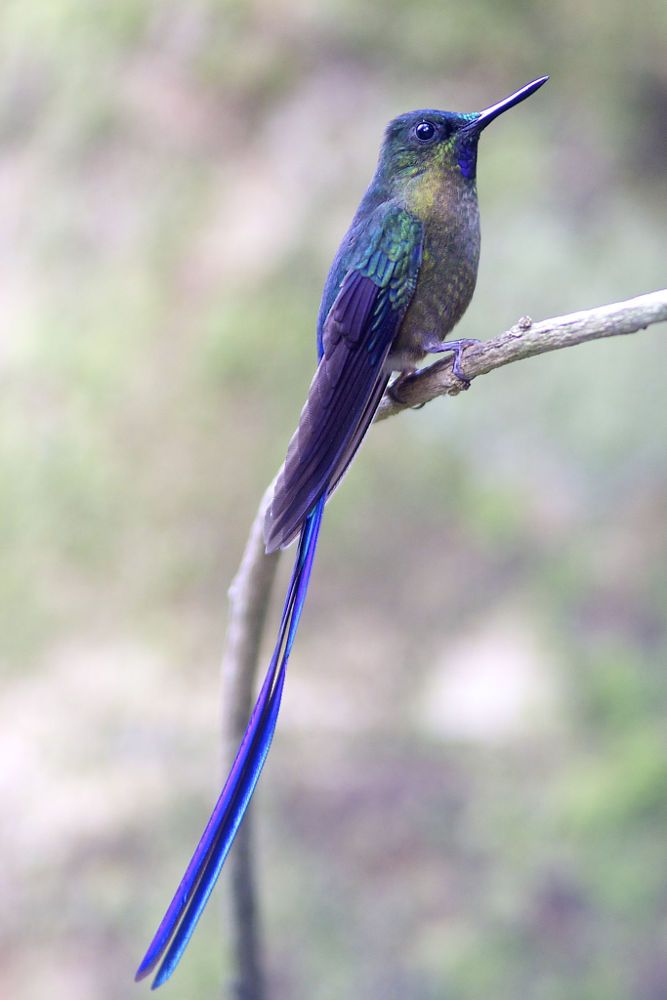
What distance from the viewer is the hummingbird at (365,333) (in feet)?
4.48

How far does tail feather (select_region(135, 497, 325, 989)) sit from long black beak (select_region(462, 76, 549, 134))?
706 millimetres

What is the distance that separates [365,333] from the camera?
1.64m

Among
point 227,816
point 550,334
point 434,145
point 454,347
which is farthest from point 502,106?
point 227,816

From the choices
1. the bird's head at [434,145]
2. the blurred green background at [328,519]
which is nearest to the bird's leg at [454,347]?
the bird's head at [434,145]

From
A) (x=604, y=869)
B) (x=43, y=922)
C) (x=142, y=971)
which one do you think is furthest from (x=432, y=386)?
(x=43, y=922)

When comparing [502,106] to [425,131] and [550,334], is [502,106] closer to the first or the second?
[425,131]

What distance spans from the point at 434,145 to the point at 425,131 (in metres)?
0.03

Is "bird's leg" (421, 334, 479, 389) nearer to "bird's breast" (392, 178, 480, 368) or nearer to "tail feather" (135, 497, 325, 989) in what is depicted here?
"bird's breast" (392, 178, 480, 368)

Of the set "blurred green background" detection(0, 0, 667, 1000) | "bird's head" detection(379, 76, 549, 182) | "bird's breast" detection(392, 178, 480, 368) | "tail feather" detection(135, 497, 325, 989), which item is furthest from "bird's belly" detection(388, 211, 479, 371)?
"blurred green background" detection(0, 0, 667, 1000)

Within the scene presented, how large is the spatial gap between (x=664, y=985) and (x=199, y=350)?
2.26m

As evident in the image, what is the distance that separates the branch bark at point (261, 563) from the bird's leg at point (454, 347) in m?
0.01

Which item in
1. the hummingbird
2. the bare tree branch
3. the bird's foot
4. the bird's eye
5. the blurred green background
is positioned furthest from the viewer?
the blurred green background

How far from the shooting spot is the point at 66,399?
3.58 meters

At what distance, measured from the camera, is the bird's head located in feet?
5.93
